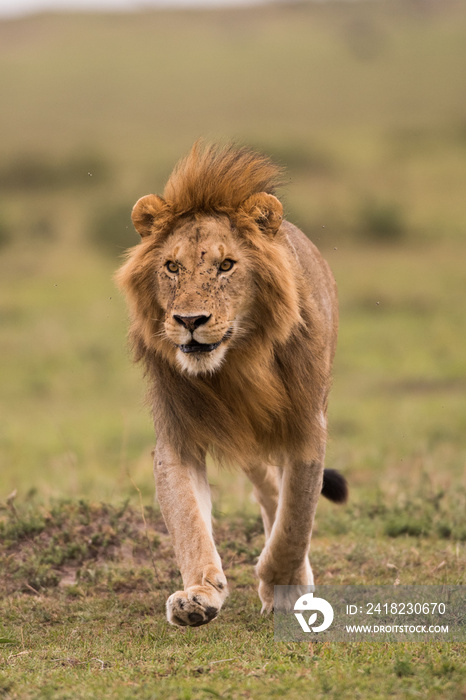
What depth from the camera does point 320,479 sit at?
17.0ft

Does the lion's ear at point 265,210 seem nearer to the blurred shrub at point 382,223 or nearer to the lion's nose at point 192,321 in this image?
the lion's nose at point 192,321

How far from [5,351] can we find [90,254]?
8191 millimetres

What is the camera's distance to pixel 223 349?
178 inches

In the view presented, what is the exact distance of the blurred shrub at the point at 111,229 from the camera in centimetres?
2580

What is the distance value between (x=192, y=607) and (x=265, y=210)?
5.53ft

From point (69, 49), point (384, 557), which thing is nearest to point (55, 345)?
point (384, 557)

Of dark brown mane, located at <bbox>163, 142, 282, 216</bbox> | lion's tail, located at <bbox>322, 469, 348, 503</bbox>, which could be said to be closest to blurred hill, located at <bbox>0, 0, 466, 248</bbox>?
lion's tail, located at <bbox>322, 469, 348, 503</bbox>

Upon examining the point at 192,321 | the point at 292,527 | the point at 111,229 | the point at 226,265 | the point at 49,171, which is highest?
the point at 226,265

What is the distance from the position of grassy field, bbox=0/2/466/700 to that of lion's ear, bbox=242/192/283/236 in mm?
692

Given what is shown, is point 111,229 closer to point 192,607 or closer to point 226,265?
point 226,265

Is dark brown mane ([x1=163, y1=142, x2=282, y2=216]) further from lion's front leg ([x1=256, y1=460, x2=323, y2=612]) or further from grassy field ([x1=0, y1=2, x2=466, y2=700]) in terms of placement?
lion's front leg ([x1=256, y1=460, x2=323, y2=612])

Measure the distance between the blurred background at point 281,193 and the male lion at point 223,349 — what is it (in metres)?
0.61

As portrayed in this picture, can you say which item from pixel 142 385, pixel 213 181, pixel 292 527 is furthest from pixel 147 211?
pixel 292 527

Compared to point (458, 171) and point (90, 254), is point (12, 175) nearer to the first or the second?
point (90, 254)
